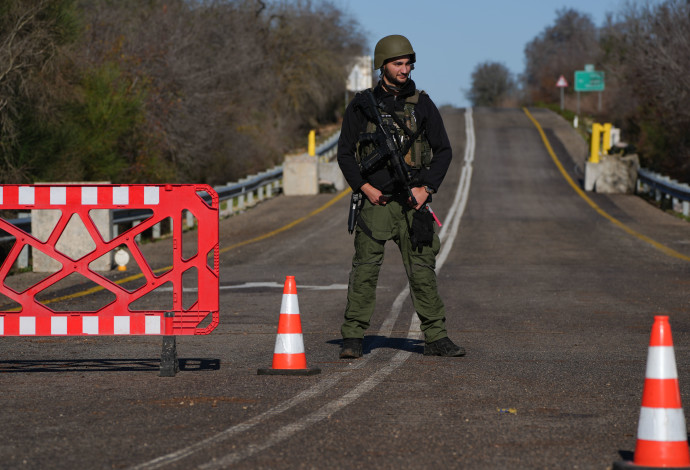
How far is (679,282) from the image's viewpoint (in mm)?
15508

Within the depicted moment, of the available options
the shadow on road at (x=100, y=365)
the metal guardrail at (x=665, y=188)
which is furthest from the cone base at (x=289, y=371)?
the metal guardrail at (x=665, y=188)

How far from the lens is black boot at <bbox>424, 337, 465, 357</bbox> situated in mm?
8484

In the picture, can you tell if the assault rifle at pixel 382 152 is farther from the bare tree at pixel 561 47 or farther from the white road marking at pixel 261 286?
the bare tree at pixel 561 47

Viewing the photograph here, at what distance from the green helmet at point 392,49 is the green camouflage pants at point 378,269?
43.1 inches

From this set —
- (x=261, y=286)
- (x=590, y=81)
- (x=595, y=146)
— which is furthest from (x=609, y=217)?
(x=590, y=81)

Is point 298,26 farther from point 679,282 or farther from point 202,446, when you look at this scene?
point 202,446

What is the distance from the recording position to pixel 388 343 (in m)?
9.40

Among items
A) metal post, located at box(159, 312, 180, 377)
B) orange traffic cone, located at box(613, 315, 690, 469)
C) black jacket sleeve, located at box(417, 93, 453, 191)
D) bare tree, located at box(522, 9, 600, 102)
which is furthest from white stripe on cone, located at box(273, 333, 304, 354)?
bare tree, located at box(522, 9, 600, 102)

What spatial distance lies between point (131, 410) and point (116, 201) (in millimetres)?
2009

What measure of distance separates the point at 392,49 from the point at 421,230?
1.39 m

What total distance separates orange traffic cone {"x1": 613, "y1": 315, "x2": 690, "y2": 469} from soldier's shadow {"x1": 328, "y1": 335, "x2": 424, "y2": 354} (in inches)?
152

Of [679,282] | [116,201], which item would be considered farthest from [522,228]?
[116,201]

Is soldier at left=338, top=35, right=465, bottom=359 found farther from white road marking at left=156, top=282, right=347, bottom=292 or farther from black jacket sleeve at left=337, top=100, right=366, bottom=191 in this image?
white road marking at left=156, top=282, right=347, bottom=292

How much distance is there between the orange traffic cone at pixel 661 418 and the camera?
4.82 meters
